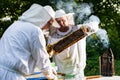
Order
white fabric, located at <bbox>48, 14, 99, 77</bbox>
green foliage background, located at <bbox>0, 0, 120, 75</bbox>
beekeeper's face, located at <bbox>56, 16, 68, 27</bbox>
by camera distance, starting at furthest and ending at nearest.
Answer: green foliage background, located at <bbox>0, 0, 120, 75</bbox>, white fabric, located at <bbox>48, 14, 99, 77</bbox>, beekeeper's face, located at <bbox>56, 16, 68, 27</bbox>

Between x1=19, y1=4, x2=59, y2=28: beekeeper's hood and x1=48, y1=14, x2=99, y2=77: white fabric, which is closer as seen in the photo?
x1=19, y1=4, x2=59, y2=28: beekeeper's hood

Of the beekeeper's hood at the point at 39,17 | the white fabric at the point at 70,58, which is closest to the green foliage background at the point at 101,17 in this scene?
the white fabric at the point at 70,58

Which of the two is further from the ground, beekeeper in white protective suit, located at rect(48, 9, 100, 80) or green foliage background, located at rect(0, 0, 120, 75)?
green foliage background, located at rect(0, 0, 120, 75)

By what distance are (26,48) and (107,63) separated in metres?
2.25

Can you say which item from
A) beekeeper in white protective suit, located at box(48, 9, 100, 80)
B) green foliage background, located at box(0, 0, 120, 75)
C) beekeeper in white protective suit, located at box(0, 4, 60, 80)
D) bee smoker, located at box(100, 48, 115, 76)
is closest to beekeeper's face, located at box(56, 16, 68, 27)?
beekeeper in white protective suit, located at box(48, 9, 100, 80)

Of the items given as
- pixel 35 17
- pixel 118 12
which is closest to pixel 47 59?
pixel 35 17

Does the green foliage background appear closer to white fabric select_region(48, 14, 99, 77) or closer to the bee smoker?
the bee smoker

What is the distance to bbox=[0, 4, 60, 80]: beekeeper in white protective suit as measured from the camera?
4312mm

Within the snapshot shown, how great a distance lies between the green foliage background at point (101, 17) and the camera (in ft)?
48.6

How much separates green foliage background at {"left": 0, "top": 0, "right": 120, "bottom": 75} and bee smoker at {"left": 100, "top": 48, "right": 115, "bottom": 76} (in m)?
6.28

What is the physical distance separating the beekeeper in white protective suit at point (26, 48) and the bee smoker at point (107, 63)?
6.77 feet

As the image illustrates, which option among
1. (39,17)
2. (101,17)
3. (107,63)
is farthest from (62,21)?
(101,17)

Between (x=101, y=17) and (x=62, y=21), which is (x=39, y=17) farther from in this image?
(x=101, y=17)

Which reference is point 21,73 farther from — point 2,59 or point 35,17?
point 35,17
